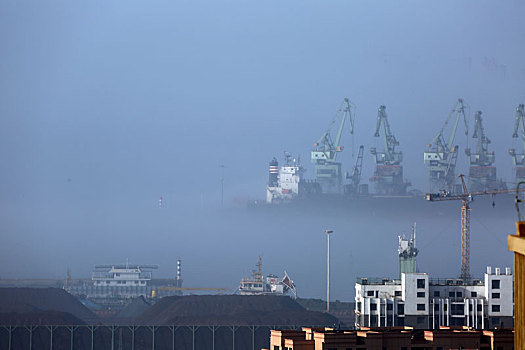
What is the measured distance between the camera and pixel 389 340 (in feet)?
204

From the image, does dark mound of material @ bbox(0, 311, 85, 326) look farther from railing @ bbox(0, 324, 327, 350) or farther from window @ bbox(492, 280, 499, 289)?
window @ bbox(492, 280, 499, 289)

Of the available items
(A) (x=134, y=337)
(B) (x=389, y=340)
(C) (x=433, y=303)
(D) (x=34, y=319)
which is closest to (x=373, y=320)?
(C) (x=433, y=303)

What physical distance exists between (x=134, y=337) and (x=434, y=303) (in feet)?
204

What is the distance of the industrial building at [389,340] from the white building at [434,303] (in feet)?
173

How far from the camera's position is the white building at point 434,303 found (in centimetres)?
11800

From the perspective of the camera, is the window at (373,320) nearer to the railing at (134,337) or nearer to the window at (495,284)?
the window at (495,284)

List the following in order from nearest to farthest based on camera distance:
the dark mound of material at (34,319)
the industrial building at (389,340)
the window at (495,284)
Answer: the industrial building at (389,340) → the window at (495,284) → the dark mound of material at (34,319)

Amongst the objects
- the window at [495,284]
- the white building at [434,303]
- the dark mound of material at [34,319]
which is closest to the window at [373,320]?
the white building at [434,303]

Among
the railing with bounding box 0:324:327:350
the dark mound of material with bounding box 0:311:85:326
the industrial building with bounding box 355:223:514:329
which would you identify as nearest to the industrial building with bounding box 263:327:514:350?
the industrial building with bounding box 355:223:514:329

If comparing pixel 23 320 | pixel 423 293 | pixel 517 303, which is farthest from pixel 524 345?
pixel 23 320

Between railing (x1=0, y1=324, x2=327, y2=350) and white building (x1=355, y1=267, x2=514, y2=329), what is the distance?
40.7 meters

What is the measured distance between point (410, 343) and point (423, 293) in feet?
→ 186

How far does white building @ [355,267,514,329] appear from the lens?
118 meters

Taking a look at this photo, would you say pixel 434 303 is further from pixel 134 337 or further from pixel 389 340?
pixel 134 337
